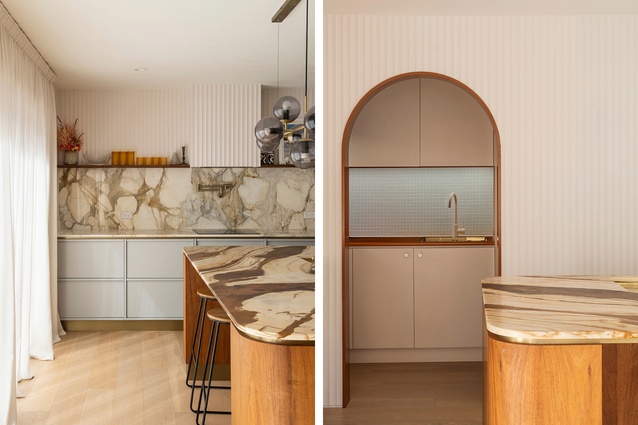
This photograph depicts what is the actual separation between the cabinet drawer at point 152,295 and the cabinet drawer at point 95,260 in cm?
17

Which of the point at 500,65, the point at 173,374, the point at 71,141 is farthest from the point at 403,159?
the point at 71,141

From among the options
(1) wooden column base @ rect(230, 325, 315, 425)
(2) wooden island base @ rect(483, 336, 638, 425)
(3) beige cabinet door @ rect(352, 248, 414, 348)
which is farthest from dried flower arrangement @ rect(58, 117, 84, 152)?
(2) wooden island base @ rect(483, 336, 638, 425)

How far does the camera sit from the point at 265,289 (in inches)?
98.4

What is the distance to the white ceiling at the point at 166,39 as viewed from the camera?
7.83ft

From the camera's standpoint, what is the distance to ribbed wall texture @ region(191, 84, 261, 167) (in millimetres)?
5086

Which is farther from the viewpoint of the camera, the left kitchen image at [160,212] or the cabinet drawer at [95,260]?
the cabinet drawer at [95,260]

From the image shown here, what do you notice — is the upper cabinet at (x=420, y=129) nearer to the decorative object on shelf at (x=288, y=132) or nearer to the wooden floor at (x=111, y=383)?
the decorative object on shelf at (x=288, y=132)

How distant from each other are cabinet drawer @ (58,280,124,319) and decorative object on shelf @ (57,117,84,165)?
1130 millimetres

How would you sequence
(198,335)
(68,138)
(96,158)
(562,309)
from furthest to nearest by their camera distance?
(96,158) < (68,138) < (198,335) < (562,309)

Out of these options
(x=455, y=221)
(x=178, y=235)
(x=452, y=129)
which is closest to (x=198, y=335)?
(x=178, y=235)

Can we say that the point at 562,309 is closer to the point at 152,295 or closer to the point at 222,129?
the point at 222,129

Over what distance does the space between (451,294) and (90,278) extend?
2.93m

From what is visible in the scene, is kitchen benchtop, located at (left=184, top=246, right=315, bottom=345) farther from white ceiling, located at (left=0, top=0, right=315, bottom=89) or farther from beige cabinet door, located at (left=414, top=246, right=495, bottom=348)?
beige cabinet door, located at (left=414, top=246, right=495, bottom=348)

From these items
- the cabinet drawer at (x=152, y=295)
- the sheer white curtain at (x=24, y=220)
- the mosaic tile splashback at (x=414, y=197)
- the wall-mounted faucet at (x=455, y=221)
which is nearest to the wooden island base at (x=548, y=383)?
the sheer white curtain at (x=24, y=220)
